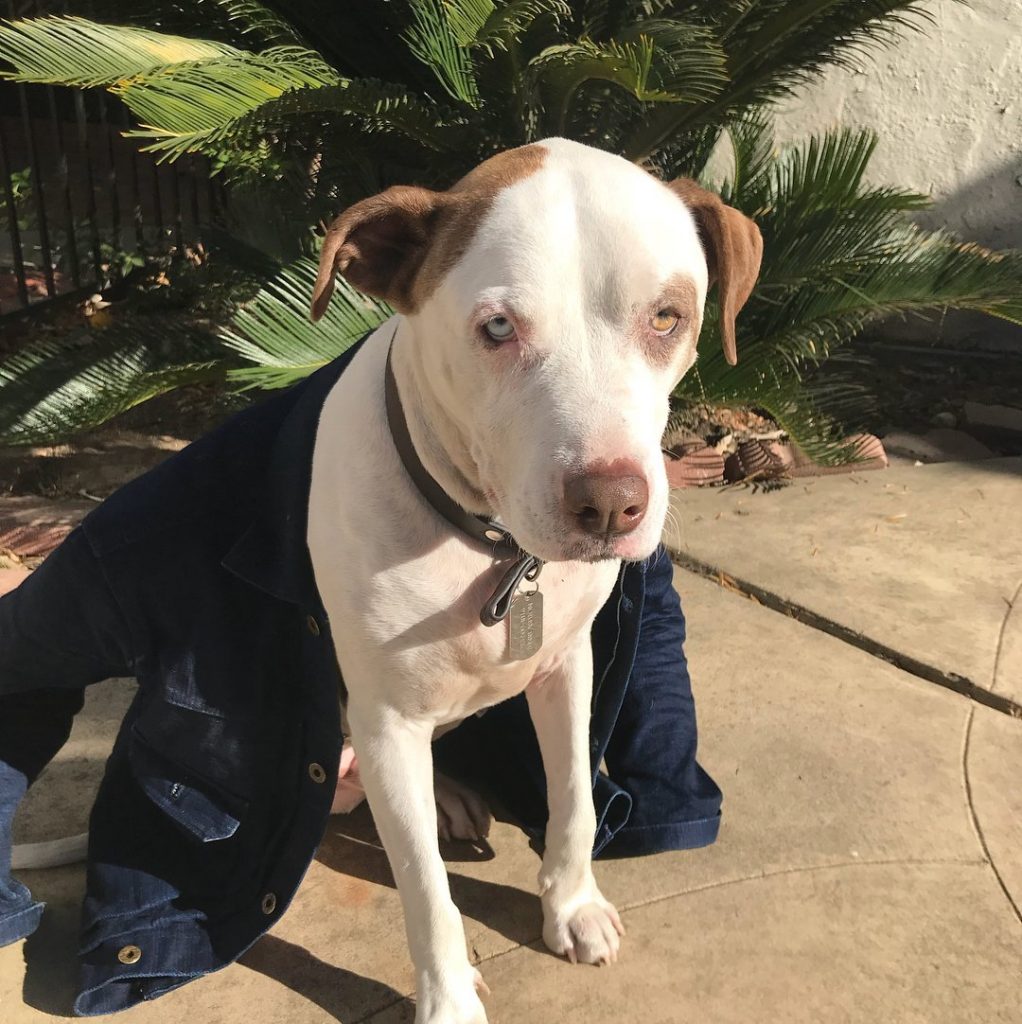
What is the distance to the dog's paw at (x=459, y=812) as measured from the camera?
2.66 metres

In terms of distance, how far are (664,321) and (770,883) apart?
1447mm

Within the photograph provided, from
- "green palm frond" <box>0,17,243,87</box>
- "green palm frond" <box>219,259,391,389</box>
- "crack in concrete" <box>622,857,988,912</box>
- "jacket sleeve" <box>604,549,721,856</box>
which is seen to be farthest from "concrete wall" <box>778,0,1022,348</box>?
"crack in concrete" <box>622,857,988,912</box>

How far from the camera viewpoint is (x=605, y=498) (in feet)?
5.21

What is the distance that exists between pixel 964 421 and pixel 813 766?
3.24 metres

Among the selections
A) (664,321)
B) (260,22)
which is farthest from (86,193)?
(664,321)

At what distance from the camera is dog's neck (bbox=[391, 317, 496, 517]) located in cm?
186

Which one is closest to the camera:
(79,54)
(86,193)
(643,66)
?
(643,66)

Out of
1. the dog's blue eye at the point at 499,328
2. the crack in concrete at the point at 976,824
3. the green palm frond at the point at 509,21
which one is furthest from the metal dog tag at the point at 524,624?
the green palm frond at the point at 509,21

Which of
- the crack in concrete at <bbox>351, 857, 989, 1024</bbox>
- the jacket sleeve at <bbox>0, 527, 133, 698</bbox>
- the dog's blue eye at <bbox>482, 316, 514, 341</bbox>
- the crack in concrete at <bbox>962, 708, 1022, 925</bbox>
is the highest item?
the dog's blue eye at <bbox>482, 316, 514, 341</bbox>

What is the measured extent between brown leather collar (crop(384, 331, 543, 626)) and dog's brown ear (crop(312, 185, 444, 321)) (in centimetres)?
20

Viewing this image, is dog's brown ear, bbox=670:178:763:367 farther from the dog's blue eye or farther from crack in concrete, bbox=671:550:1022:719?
crack in concrete, bbox=671:550:1022:719

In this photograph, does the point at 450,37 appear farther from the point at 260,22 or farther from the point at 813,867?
the point at 813,867

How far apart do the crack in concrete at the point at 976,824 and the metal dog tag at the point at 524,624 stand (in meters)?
1.34

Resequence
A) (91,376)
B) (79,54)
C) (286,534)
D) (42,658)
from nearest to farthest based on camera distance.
→ (286,534) → (42,658) → (79,54) → (91,376)
